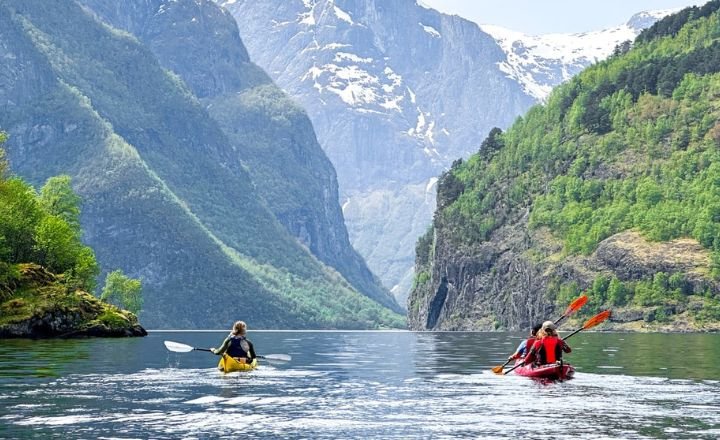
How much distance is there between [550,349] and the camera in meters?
61.8

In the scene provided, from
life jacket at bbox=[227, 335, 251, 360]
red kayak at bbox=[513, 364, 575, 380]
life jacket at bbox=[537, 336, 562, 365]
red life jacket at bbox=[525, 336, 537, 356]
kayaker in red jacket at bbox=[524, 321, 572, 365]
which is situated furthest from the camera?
life jacket at bbox=[227, 335, 251, 360]

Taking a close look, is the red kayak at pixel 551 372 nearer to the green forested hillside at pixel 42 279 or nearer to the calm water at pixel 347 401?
the calm water at pixel 347 401

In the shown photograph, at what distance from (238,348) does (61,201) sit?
112 m

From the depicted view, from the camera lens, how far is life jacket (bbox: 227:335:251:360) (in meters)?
68.4

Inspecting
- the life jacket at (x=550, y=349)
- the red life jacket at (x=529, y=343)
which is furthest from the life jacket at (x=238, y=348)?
the life jacket at (x=550, y=349)

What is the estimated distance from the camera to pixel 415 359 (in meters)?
90.8

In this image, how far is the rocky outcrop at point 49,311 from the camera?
117m

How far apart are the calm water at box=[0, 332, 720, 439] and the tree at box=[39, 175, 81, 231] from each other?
9594cm

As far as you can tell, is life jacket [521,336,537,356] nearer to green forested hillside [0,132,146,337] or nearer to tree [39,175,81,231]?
green forested hillside [0,132,146,337]

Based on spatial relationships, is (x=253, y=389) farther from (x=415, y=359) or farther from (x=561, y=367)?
(x=415, y=359)

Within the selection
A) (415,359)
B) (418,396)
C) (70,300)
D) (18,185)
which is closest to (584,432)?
(418,396)

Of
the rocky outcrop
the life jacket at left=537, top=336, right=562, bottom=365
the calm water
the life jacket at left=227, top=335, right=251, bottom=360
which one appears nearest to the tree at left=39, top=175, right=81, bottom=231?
the rocky outcrop

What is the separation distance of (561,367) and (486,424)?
→ 66.6 feet

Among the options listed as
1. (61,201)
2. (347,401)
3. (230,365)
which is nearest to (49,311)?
(61,201)
